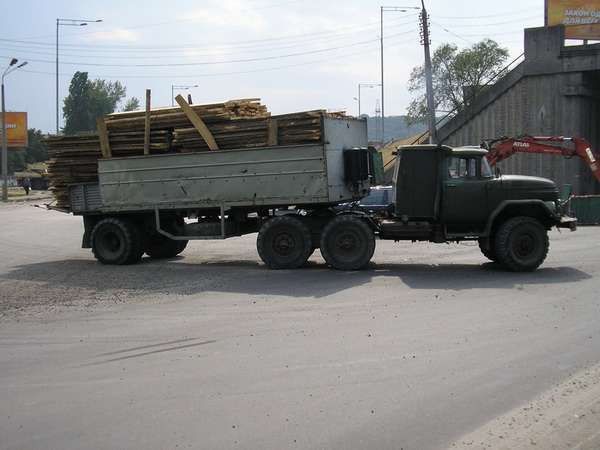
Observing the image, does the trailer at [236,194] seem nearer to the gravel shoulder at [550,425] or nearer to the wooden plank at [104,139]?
the wooden plank at [104,139]

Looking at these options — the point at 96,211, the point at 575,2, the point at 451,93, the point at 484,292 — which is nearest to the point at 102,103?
the point at 451,93

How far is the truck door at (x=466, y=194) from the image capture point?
45.5 feet

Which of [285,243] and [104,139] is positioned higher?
[104,139]

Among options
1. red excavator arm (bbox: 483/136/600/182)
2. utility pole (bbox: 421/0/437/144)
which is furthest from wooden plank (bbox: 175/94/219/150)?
utility pole (bbox: 421/0/437/144)

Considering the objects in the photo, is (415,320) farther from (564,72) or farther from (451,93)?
(451,93)

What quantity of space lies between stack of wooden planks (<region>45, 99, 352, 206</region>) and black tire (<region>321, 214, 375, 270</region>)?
1.88 metres

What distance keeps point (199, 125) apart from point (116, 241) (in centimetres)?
368

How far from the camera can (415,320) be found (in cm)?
916

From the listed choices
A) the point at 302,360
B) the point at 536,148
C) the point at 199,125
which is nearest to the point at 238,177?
the point at 199,125

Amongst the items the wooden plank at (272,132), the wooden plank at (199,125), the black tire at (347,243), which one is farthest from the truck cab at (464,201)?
the wooden plank at (199,125)

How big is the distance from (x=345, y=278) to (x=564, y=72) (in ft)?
72.8

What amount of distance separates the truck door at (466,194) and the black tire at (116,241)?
719cm

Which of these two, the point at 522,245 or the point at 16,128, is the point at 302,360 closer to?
the point at 522,245

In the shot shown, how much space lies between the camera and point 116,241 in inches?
639
